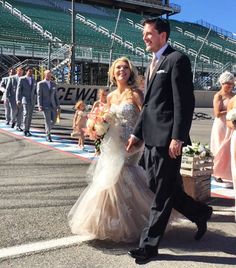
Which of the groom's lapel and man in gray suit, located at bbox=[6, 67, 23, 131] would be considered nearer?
the groom's lapel

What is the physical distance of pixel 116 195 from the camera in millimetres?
4668

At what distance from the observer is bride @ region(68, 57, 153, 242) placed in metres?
4.62

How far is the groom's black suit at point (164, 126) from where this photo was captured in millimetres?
4078

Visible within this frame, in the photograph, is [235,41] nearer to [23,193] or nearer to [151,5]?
[151,5]

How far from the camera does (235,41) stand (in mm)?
60906

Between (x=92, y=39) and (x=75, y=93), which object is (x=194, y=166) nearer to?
(x=75, y=93)

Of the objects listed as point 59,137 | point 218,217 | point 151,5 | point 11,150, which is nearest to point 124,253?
point 218,217

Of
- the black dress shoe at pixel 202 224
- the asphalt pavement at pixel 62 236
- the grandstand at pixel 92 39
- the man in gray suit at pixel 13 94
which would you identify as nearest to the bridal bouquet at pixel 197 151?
the asphalt pavement at pixel 62 236

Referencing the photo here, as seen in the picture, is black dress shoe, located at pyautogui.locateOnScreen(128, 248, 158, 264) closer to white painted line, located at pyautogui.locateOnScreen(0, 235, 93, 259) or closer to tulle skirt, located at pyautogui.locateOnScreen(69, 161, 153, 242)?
tulle skirt, located at pyautogui.locateOnScreen(69, 161, 153, 242)

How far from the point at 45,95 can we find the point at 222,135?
216 inches

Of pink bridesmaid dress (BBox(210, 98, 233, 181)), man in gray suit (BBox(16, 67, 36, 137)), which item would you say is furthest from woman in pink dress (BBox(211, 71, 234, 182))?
man in gray suit (BBox(16, 67, 36, 137))

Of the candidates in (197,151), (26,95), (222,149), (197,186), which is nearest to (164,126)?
(197,186)

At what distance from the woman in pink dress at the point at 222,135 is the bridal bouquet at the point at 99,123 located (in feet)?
10.3

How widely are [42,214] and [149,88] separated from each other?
83.4 inches
